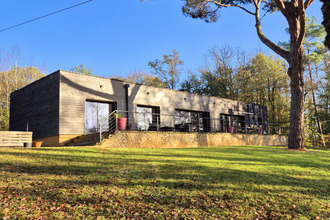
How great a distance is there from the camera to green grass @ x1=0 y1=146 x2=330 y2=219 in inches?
157

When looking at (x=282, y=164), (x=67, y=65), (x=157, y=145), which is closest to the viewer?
(x=282, y=164)

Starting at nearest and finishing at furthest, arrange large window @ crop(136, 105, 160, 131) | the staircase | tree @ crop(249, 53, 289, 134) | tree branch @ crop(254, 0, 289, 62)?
1. the staircase
2. tree branch @ crop(254, 0, 289, 62)
3. large window @ crop(136, 105, 160, 131)
4. tree @ crop(249, 53, 289, 134)

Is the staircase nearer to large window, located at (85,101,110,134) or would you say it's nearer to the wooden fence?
large window, located at (85,101,110,134)

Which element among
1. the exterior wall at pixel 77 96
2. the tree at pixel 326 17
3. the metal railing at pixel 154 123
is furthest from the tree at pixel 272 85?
the exterior wall at pixel 77 96

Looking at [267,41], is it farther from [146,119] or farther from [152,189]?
[152,189]

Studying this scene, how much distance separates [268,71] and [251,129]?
10121mm

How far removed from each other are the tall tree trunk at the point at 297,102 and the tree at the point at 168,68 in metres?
19.6

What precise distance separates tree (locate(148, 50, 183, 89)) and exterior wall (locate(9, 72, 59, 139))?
18.2 m

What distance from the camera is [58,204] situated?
157 inches

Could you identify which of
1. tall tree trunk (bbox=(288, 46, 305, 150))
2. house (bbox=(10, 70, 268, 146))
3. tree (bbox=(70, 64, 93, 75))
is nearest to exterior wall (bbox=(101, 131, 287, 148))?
house (bbox=(10, 70, 268, 146))

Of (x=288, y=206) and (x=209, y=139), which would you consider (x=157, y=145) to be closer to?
(x=209, y=139)

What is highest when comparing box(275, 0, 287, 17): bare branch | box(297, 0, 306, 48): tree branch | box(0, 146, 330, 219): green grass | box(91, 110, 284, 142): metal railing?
box(275, 0, 287, 17): bare branch

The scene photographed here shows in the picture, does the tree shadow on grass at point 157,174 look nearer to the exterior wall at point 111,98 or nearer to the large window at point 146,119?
the exterior wall at point 111,98

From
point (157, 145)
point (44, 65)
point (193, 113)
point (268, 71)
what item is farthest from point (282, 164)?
point (44, 65)
